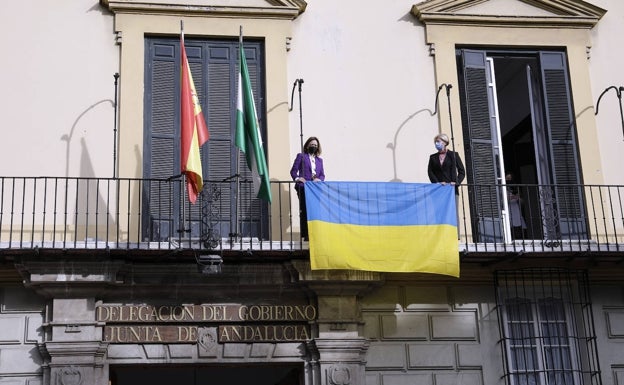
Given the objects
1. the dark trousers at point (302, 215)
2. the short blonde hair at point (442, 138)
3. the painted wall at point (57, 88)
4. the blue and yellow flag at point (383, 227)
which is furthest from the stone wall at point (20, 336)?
the short blonde hair at point (442, 138)

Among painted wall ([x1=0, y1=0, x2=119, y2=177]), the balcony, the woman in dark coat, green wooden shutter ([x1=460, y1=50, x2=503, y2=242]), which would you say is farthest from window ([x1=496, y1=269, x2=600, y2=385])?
painted wall ([x1=0, y1=0, x2=119, y2=177])

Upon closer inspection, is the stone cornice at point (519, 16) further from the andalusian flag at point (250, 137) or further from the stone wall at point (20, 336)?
the stone wall at point (20, 336)

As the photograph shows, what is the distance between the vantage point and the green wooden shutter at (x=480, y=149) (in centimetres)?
1507

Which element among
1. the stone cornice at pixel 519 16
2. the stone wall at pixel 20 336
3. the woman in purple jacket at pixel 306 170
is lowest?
the stone wall at pixel 20 336

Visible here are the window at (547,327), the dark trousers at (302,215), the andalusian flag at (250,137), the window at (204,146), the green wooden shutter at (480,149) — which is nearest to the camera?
the andalusian flag at (250,137)

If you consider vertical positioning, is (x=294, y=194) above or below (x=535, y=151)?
below

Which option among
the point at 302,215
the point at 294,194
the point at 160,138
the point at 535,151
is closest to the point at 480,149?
the point at 535,151

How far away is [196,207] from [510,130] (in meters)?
7.18

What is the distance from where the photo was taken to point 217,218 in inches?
577

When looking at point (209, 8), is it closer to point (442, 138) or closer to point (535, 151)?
point (442, 138)

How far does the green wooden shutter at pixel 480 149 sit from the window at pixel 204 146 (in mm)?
2704

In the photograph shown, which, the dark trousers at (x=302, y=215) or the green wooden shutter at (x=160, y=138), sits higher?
the green wooden shutter at (x=160, y=138)

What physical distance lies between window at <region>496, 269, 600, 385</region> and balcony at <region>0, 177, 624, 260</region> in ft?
1.72

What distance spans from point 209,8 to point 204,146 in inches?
73.1
